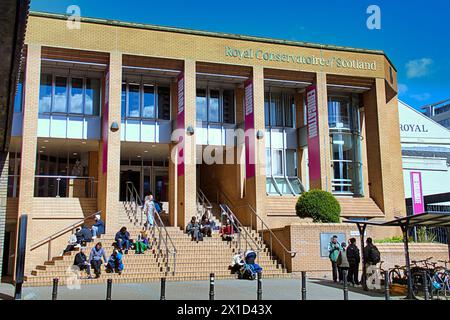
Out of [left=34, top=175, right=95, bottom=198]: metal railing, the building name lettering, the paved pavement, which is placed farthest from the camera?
the building name lettering

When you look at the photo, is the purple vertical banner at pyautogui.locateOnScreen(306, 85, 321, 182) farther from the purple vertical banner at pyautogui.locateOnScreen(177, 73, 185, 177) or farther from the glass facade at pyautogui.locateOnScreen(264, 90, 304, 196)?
the purple vertical banner at pyautogui.locateOnScreen(177, 73, 185, 177)

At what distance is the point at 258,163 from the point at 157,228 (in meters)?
6.28

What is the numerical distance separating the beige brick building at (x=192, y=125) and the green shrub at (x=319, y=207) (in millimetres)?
3624

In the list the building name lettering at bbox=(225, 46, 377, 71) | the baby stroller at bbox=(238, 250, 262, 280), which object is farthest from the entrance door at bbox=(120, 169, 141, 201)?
the baby stroller at bbox=(238, 250, 262, 280)

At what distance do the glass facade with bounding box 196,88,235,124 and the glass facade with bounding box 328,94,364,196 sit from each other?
5.50 metres

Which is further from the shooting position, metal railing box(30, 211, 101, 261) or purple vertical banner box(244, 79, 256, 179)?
purple vertical banner box(244, 79, 256, 179)

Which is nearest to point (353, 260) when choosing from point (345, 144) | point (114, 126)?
point (114, 126)

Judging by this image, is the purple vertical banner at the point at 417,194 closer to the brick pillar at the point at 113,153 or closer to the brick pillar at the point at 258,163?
the brick pillar at the point at 258,163

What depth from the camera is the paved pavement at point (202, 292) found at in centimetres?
1427

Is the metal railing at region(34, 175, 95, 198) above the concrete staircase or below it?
above

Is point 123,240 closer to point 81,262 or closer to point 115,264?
point 115,264

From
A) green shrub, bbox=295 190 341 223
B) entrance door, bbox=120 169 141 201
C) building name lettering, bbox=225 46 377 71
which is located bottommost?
green shrub, bbox=295 190 341 223

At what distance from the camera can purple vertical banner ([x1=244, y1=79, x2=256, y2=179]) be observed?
→ 86.5 feet
